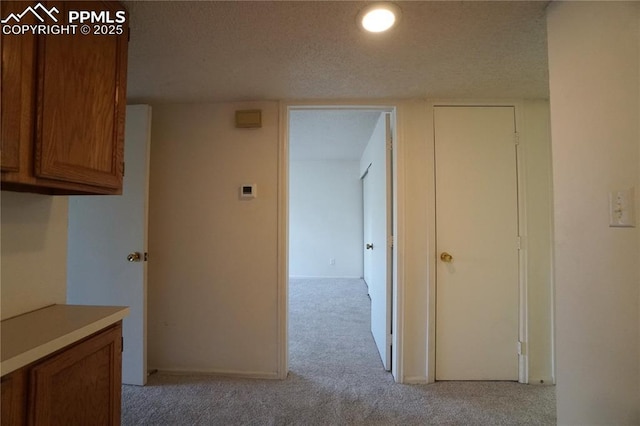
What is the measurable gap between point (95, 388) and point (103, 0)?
1.49m

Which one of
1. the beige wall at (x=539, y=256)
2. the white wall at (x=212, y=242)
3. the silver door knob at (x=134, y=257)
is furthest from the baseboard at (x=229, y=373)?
the beige wall at (x=539, y=256)

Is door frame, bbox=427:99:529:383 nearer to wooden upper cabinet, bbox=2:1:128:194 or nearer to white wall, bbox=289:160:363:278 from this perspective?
wooden upper cabinet, bbox=2:1:128:194

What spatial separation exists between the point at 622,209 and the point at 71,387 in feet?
6.02

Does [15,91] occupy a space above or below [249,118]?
below

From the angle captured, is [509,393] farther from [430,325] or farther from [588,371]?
[588,371]

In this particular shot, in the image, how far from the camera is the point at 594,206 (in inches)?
34.8

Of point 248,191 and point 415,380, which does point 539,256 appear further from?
point 248,191

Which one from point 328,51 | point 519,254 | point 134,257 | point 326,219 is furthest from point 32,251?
point 326,219

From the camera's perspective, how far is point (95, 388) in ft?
3.06

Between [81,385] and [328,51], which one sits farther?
[328,51]

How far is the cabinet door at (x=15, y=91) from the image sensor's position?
2.49ft

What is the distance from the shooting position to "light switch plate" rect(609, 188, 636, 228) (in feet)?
2.52

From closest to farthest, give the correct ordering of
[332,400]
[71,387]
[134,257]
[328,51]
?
[71,387], [328,51], [332,400], [134,257]

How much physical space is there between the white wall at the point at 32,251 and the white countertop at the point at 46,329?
62mm
